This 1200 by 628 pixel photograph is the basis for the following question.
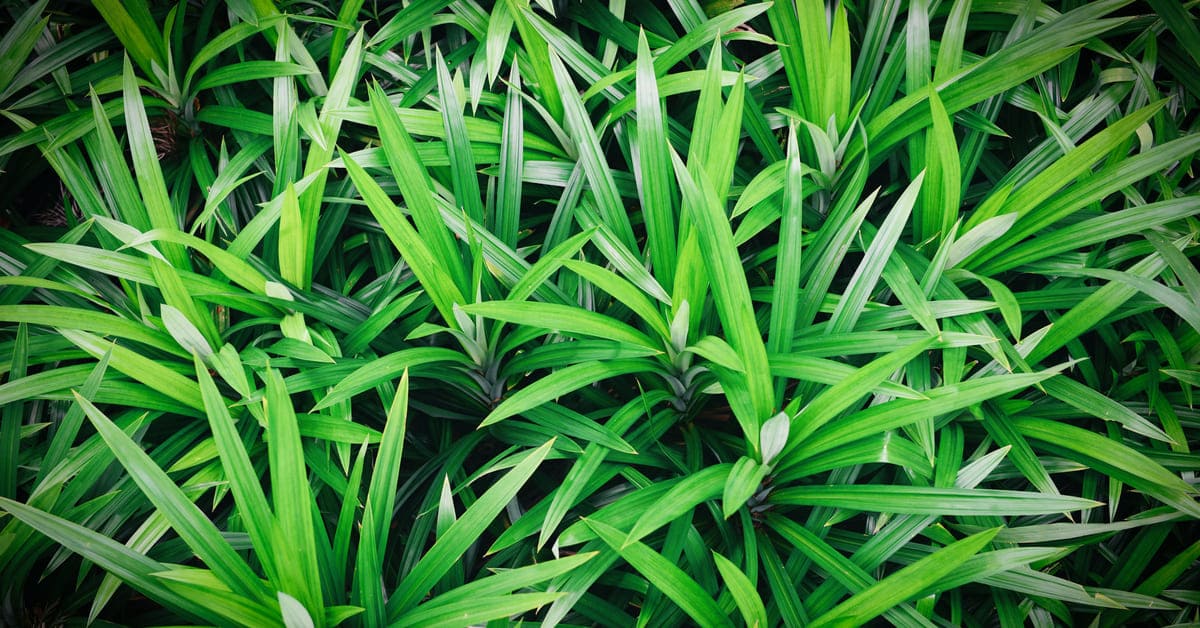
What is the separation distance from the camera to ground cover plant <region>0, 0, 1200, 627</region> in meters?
0.71

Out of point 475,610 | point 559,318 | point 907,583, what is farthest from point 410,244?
point 907,583

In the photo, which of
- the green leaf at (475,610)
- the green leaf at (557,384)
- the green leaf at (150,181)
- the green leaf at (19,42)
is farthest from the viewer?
the green leaf at (19,42)

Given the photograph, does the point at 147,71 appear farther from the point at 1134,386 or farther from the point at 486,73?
the point at 1134,386

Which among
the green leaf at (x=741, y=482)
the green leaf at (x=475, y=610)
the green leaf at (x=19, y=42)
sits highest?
the green leaf at (x=19, y=42)

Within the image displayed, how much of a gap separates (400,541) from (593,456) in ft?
1.12

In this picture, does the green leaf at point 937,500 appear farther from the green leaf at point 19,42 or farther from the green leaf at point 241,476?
the green leaf at point 19,42

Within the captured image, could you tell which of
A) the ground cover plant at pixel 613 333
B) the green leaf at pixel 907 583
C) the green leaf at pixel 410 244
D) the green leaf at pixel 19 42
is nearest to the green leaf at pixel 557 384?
the ground cover plant at pixel 613 333

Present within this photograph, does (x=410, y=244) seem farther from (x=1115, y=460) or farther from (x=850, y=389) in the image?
(x=1115, y=460)

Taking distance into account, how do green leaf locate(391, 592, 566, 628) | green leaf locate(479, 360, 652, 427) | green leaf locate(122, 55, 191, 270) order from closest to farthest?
green leaf locate(391, 592, 566, 628) < green leaf locate(479, 360, 652, 427) < green leaf locate(122, 55, 191, 270)

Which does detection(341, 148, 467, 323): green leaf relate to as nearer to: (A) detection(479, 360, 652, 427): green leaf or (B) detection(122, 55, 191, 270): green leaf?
(A) detection(479, 360, 652, 427): green leaf

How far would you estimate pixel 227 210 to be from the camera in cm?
100

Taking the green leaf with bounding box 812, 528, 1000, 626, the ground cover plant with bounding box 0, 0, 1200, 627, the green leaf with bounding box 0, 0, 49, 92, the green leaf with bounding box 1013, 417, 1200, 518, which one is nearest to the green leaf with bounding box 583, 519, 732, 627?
the ground cover plant with bounding box 0, 0, 1200, 627

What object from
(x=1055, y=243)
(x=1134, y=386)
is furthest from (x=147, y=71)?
(x=1134, y=386)

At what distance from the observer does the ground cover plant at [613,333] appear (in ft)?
2.33
